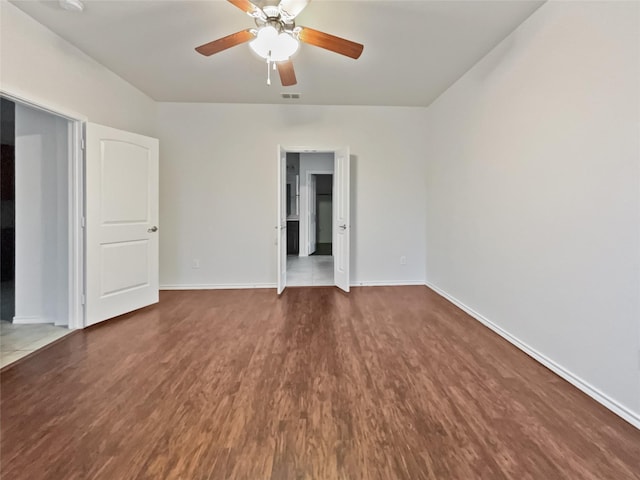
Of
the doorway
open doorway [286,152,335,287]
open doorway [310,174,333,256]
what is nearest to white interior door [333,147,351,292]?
the doorway

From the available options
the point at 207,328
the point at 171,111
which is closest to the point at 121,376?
the point at 207,328

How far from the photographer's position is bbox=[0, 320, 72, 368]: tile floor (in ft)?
8.60

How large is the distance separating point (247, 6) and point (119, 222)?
8.67 ft

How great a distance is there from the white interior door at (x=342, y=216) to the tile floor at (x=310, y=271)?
1.57 ft

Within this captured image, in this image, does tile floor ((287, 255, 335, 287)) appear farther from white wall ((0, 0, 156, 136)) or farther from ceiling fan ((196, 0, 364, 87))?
ceiling fan ((196, 0, 364, 87))

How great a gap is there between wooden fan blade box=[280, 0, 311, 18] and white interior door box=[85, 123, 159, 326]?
234cm

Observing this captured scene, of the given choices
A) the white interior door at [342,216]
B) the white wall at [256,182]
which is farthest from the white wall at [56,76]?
the white interior door at [342,216]

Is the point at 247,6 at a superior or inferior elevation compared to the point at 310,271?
superior

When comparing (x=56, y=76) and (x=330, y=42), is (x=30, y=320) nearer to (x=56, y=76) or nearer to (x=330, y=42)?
(x=56, y=76)

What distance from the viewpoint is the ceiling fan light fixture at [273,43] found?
7.55 feet

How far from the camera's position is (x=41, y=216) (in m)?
3.19

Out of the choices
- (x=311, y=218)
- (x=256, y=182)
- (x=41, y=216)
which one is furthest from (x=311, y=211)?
(x=41, y=216)

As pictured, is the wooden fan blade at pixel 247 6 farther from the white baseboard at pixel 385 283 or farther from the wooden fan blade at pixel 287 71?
the white baseboard at pixel 385 283

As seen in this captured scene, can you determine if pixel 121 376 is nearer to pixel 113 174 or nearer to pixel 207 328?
pixel 207 328
